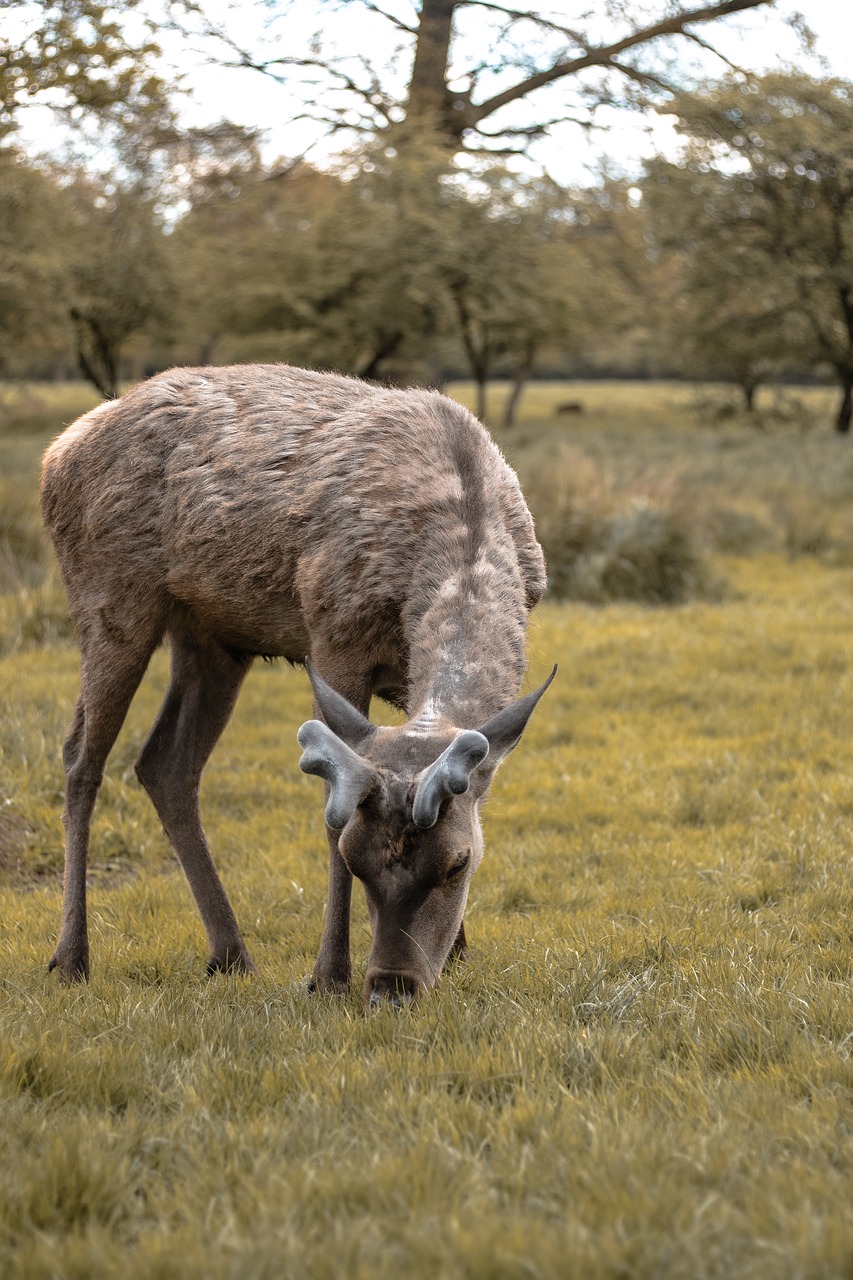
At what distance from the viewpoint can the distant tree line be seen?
23453mm

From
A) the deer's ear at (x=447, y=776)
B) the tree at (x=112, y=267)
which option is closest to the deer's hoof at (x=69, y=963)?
the deer's ear at (x=447, y=776)

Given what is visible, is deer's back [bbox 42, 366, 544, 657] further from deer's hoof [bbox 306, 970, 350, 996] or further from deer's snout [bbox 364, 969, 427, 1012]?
deer's snout [bbox 364, 969, 427, 1012]

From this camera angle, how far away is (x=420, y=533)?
4871mm

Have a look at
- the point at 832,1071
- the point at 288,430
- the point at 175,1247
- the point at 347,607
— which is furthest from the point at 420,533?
the point at 175,1247

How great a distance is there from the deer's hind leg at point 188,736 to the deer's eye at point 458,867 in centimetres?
168

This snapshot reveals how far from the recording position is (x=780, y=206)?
27.1 meters

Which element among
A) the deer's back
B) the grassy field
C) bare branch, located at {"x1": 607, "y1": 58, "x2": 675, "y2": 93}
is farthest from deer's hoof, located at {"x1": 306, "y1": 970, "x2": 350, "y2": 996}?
bare branch, located at {"x1": 607, "y1": 58, "x2": 675, "y2": 93}

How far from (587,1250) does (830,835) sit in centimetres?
405

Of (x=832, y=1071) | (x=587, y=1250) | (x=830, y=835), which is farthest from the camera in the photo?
(x=830, y=835)

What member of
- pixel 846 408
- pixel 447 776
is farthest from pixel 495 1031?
pixel 846 408

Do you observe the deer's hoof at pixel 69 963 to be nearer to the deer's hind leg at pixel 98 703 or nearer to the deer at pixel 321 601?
the deer at pixel 321 601

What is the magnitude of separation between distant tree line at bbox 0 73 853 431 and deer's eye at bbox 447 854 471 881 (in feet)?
62.8

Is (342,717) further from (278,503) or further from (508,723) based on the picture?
(278,503)

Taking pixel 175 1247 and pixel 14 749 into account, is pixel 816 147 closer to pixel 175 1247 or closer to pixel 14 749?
pixel 14 749
